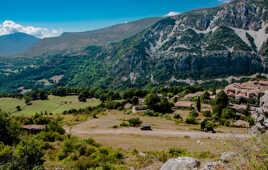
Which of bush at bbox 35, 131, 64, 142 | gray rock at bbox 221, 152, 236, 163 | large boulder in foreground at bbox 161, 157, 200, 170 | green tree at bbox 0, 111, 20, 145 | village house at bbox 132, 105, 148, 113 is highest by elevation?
gray rock at bbox 221, 152, 236, 163

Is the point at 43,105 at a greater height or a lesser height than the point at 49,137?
lesser

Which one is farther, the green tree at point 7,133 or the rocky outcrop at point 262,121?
the green tree at point 7,133

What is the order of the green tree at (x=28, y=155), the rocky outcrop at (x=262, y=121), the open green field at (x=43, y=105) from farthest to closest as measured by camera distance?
the open green field at (x=43, y=105)
the green tree at (x=28, y=155)
the rocky outcrop at (x=262, y=121)

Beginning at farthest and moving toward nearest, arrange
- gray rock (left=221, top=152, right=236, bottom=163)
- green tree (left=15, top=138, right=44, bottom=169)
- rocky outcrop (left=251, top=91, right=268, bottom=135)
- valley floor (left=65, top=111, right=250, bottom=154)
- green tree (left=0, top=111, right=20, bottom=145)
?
green tree (left=0, top=111, right=20, bottom=145) → valley floor (left=65, top=111, right=250, bottom=154) → green tree (left=15, top=138, right=44, bottom=169) → rocky outcrop (left=251, top=91, right=268, bottom=135) → gray rock (left=221, top=152, right=236, bottom=163)

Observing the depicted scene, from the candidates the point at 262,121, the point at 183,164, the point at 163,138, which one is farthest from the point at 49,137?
the point at 262,121

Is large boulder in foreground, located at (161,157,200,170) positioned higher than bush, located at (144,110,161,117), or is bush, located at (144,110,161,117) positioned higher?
large boulder in foreground, located at (161,157,200,170)

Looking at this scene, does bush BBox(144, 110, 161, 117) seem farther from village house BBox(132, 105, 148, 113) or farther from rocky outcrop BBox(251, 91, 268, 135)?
rocky outcrop BBox(251, 91, 268, 135)

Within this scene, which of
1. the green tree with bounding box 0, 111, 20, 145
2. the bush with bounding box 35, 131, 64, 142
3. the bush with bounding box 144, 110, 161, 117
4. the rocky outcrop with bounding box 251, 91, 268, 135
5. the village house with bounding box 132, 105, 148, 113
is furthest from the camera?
the village house with bounding box 132, 105, 148, 113

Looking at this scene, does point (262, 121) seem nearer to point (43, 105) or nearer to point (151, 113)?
point (151, 113)

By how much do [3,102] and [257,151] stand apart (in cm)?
13318

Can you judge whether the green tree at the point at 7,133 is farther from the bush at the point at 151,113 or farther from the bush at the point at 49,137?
the bush at the point at 151,113

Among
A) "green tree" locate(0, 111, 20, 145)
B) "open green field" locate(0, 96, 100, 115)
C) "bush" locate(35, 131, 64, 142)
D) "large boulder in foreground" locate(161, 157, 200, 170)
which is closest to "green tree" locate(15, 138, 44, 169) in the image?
"green tree" locate(0, 111, 20, 145)

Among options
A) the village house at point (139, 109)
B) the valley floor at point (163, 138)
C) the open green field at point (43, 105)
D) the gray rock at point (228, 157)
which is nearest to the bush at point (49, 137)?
the valley floor at point (163, 138)

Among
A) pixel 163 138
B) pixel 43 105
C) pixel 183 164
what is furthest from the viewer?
pixel 43 105
